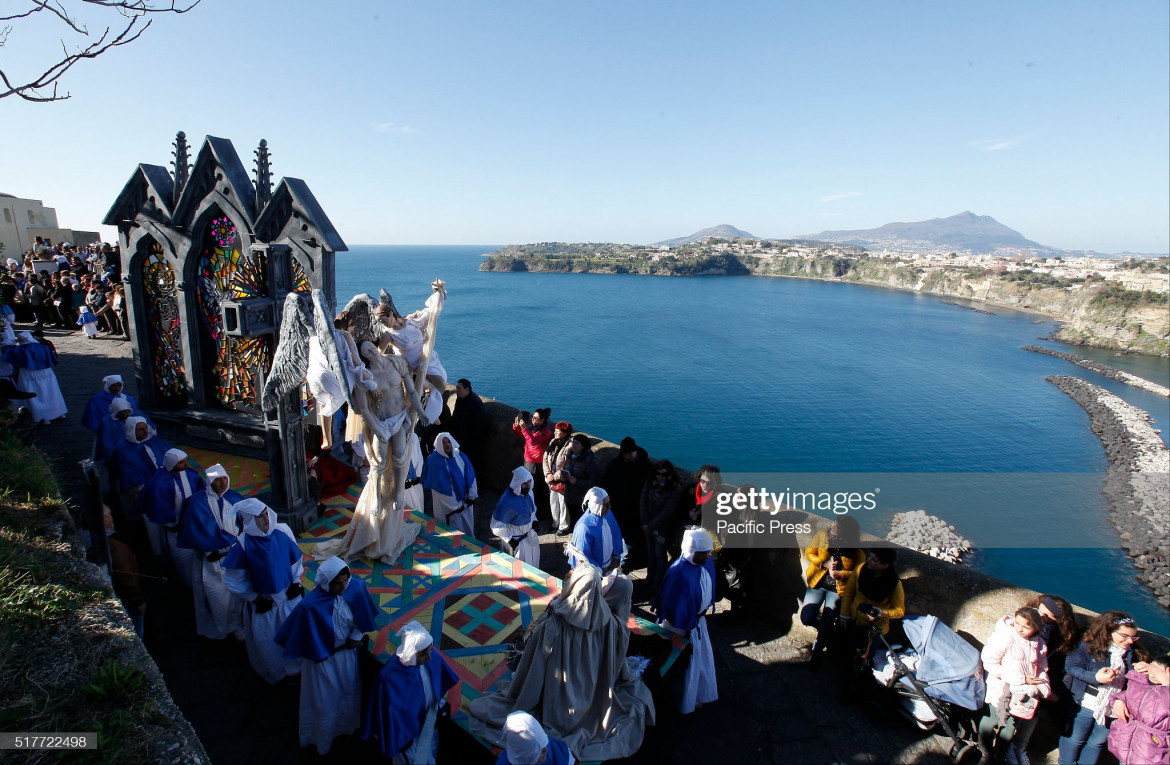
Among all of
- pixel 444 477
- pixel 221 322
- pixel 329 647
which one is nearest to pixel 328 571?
pixel 329 647

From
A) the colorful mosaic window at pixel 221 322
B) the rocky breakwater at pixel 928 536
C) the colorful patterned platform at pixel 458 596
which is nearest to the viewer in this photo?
the colorful patterned platform at pixel 458 596

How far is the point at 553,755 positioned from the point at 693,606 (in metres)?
1.81

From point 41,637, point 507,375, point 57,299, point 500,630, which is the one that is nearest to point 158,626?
point 41,637

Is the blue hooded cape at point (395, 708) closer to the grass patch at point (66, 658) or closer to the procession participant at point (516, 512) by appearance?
the grass patch at point (66, 658)

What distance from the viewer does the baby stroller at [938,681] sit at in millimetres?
4535

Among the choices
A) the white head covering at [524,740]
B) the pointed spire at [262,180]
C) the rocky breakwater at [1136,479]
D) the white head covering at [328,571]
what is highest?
the pointed spire at [262,180]

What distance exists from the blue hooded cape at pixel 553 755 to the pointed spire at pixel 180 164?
8.00 metres

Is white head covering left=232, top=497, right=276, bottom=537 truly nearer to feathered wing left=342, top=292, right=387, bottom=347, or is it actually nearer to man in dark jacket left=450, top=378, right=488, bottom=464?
feathered wing left=342, top=292, right=387, bottom=347

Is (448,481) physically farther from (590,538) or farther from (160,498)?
(160,498)

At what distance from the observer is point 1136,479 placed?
95.3 ft

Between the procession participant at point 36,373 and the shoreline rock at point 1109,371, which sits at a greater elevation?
the procession participant at point 36,373

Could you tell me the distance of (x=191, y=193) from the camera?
25.2ft

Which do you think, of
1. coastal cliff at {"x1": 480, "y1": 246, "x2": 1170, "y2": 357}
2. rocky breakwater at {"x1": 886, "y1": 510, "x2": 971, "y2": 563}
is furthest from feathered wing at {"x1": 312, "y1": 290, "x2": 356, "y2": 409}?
coastal cliff at {"x1": 480, "y1": 246, "x2": 1170, "y2": 357}

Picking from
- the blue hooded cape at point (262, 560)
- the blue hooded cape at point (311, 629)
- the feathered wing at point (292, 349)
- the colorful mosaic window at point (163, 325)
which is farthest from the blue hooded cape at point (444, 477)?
the colorful mosaic window at point (163, 325)
